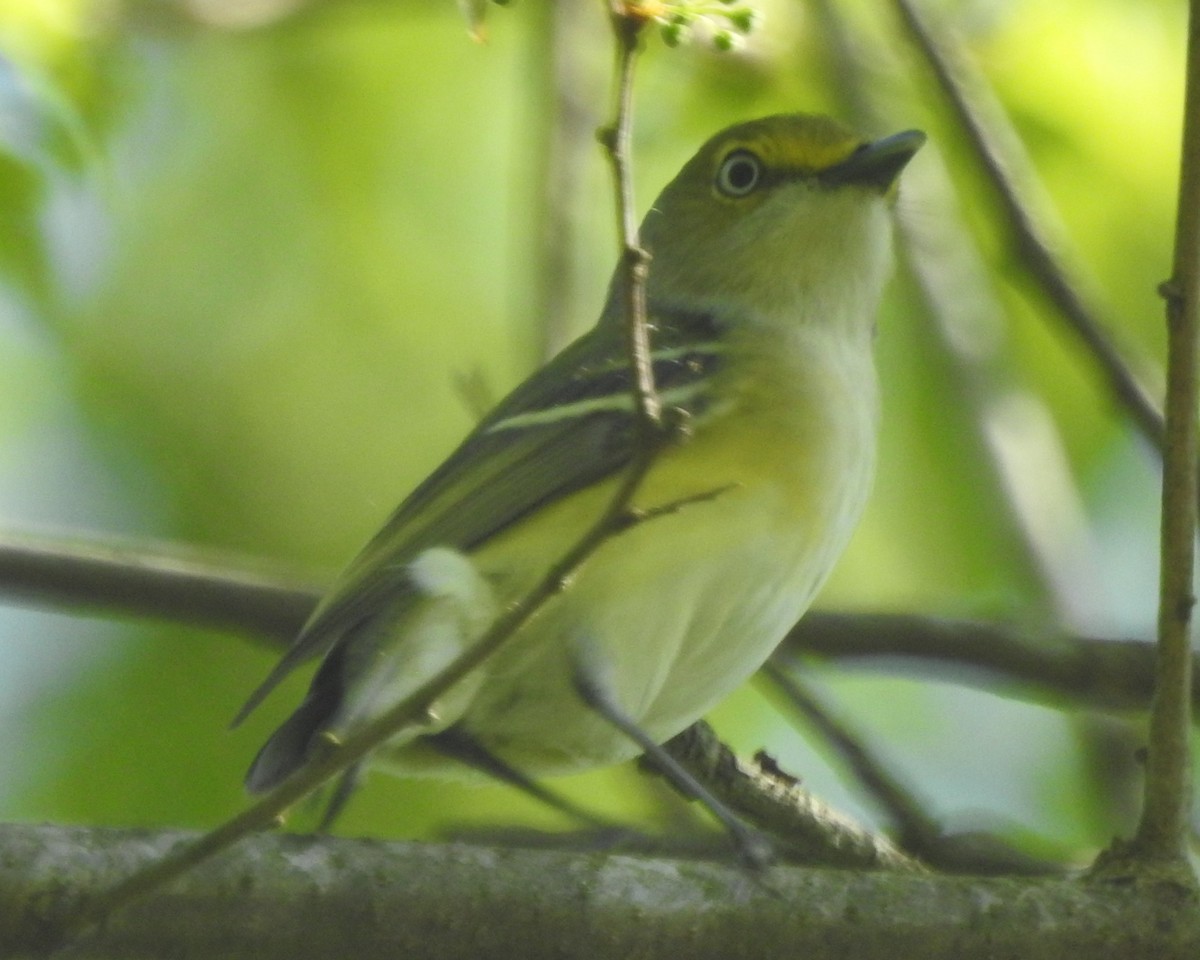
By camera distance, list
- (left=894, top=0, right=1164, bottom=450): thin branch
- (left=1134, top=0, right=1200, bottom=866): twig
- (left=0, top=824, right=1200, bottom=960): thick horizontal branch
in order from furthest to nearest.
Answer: (left=894, top=0, right=1164, bottom=450): thin branch
(left=1134, top=0, right=1200, bottom=866): twig
(left=0, top=824, right=1200, bottom=960): thick horizontal branch

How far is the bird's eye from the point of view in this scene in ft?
17.0

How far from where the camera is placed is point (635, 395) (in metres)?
2.71

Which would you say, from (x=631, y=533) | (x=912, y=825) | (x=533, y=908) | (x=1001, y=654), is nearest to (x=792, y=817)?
(x=912, y=825)

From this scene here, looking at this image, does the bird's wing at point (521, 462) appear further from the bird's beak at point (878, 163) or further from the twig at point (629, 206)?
the twig at point (629, 206)

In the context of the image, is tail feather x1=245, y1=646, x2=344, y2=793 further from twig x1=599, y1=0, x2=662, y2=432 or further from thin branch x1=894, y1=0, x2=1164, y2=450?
thin branch x1=894, y1=0, x2=1164, y2=450

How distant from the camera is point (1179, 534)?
322cm

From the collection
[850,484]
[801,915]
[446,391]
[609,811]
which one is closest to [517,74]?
[446,391]

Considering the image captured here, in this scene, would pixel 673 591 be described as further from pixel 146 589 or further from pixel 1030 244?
pixel 1030 244

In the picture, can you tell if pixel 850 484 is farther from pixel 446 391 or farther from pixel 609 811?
pixel 446 391

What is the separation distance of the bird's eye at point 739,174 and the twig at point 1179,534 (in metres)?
2.15

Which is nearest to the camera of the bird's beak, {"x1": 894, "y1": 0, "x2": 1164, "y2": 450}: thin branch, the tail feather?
the tail feather

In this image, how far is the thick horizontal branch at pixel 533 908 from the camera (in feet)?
9.68

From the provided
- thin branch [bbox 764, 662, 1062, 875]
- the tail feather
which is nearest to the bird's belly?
the tail feather

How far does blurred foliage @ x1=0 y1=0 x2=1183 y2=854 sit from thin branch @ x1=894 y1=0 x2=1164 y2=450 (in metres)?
0.15
